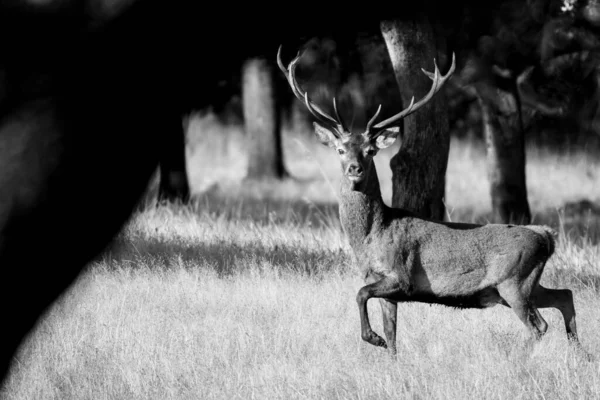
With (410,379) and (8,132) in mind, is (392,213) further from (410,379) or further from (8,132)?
(8,132)

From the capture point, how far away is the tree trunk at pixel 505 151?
44.5 feet

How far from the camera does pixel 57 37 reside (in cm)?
144

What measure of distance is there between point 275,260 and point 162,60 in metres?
7.42

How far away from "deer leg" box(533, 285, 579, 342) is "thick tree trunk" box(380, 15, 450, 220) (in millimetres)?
2585

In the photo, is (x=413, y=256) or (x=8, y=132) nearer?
(x=8, y=132)

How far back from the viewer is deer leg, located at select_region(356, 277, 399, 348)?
17.6ft

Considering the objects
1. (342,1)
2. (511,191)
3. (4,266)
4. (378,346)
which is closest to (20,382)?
(378,346)

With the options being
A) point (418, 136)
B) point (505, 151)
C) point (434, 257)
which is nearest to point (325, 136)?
point (434, 257)

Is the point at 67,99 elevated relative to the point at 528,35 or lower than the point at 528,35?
elevated

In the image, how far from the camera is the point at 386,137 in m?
6.04

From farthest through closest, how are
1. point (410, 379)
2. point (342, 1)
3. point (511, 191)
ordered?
point (511, 191)
point (410, 379)
point (342, 1)

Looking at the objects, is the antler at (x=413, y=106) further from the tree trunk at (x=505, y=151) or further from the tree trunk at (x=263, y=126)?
the tree trunk at (x=263, y=126)

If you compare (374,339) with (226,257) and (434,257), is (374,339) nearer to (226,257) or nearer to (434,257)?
(434,257)

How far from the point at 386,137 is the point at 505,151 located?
833cm
